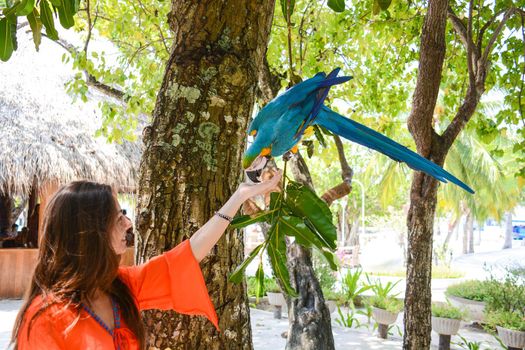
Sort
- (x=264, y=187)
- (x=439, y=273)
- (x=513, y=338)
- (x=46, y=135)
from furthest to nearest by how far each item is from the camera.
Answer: (x=439, y=273)
(x=46, y=135)
(x=513, y=338)
(x=264, y=187)

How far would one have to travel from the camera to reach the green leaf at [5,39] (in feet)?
3.58

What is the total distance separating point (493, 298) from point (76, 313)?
215 inches

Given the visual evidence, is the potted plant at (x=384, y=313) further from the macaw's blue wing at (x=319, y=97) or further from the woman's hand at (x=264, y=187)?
the macaw's blue wing at (x=319, y=97)

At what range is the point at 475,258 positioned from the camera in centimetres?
1900

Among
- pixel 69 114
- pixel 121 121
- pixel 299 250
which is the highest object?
pixel 69 114

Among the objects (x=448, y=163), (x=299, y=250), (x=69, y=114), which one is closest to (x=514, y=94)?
(x=299, y=250)

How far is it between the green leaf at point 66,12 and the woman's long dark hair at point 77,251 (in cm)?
36

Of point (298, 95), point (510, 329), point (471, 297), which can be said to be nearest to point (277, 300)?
point (510, 329)

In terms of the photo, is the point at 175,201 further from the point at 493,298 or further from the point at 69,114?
the point at 69,114

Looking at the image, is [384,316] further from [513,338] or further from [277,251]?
[277,251]

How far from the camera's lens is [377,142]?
0.96 m

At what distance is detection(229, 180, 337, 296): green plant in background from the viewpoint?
2.94 feet

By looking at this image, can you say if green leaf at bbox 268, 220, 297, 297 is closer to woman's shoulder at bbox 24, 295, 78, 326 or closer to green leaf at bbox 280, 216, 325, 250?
green leaf at bbox 280, 216, 325, 250

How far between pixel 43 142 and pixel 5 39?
5.88 m
